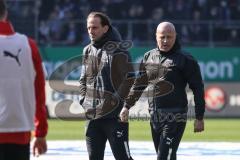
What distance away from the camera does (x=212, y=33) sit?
1113 inches

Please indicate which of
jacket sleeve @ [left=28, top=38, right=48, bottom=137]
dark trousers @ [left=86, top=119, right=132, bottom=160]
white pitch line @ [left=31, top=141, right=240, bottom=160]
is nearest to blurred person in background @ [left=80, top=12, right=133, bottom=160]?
dark trousers @ [left=86, top=119, right=132, bottom=160]

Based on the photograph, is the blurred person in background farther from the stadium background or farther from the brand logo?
the brand logo

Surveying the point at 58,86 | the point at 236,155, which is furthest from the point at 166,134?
the point at 58,86

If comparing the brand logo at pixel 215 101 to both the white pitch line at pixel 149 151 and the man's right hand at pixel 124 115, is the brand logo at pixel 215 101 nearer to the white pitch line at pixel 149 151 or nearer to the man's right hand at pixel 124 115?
the white pitch line at pixel 149 151

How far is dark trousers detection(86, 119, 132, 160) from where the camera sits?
923 cm

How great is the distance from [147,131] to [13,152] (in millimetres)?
14400

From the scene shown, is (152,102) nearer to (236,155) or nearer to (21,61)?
(21,61)

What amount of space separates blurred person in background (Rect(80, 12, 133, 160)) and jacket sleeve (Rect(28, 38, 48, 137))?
278 cm

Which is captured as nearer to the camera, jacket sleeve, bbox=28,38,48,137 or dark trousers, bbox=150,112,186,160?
jacket sleeve, bbox=28,38,48,137

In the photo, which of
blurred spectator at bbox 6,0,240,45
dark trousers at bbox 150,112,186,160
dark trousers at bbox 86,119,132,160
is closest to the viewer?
dark trousers at bbox 150,112,186,160

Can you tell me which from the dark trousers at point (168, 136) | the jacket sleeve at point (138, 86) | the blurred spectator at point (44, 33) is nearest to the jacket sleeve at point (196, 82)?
the dark trousers at point (168, 136)

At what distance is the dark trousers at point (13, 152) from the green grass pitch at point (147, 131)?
11.6 m

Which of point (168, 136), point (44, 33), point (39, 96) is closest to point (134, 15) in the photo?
point (44, 33)

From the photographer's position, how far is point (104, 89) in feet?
30.5
